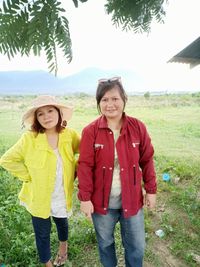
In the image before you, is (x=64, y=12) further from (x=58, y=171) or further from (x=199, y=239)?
(x=199, y=239)

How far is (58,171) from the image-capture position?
2307 millimetres

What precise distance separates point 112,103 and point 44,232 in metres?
1.15

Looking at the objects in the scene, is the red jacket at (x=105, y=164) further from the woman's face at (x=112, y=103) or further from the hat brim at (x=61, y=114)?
the hat brim at (x=61, y=114)

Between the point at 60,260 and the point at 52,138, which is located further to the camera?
the point at 60,260

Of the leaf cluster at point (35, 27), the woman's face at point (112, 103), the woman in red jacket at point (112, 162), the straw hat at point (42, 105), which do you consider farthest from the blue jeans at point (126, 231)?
the leaf cluster at point (35, 27)

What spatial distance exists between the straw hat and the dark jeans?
749 mm

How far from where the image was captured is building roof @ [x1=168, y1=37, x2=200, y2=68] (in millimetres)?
3842

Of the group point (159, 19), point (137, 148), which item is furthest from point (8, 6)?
point (137, 148)

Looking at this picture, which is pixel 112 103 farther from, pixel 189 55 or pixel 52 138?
pixel 189 55

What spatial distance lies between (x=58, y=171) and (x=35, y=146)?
0.25 metres

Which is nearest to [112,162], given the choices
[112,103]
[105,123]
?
[105,123]

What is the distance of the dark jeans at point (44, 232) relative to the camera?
2395mm

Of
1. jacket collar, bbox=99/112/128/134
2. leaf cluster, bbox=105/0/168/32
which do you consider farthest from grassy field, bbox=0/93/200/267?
leaf cluster, bbox=105/0/168/32

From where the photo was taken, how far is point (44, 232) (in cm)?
244
